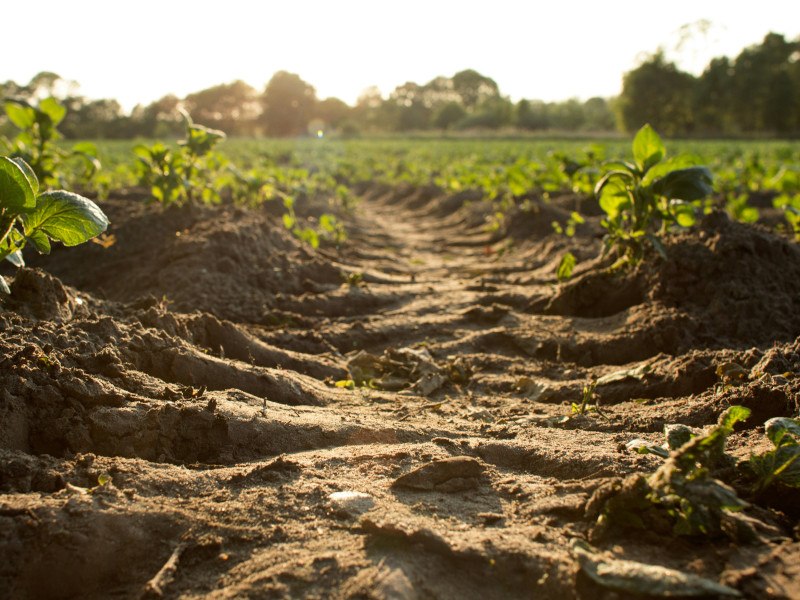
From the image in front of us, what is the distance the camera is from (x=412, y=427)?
258 cm

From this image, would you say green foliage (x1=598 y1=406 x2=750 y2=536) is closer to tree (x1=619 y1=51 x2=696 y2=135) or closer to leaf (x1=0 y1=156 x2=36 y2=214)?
leaf (x1=0 y1=156 x2=36 y2=214)

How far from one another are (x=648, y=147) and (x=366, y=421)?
2.89 m

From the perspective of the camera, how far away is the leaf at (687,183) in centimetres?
403

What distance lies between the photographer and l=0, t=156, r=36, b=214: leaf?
2.36 metres

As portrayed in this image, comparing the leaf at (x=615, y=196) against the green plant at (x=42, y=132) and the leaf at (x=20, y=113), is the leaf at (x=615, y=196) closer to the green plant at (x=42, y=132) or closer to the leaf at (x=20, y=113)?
the green plant at (x=42, y=132)

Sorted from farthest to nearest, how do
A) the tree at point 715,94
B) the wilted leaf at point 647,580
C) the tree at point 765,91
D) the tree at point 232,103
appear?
the tree at point 232,103, the tree at point 715,94, the tree at point 765,91, the wilted leaf at point 647,580

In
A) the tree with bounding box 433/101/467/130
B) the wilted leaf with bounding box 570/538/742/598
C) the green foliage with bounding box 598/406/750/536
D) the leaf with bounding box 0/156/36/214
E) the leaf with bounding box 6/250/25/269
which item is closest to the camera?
the wilted leaf with bounding box 570/538/742/598

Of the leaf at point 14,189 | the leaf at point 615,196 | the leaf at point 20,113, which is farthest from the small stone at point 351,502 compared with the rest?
the leaf at point 20,113

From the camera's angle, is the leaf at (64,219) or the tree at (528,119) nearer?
the leaf at (64,219)

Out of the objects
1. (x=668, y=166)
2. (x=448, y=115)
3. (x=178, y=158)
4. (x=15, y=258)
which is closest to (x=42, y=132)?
(x=178, y=158)

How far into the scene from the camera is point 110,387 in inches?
88.5

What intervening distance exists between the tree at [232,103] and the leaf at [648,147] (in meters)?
74.6

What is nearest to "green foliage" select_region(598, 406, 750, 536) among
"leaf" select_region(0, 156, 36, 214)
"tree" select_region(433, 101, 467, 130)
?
"leaf" select_region(0, 156, 36, 214)

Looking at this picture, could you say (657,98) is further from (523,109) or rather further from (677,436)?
(677,436)
